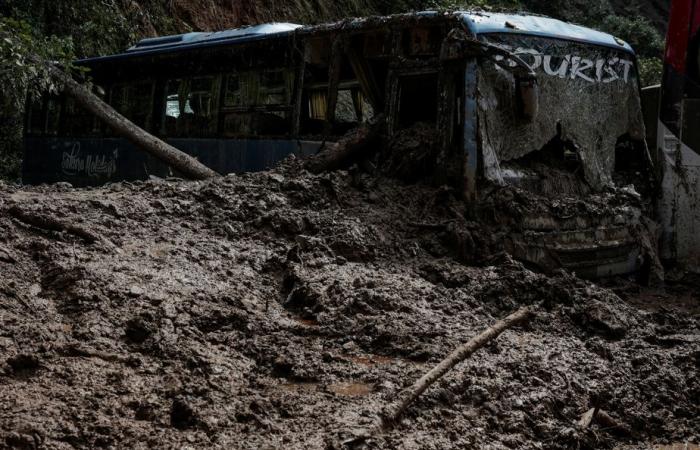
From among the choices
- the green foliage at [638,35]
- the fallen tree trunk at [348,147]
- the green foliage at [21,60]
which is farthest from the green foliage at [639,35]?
the green foliage at [21,60]

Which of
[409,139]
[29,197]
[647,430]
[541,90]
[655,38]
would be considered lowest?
[647,430]

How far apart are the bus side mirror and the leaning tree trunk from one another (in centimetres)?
379

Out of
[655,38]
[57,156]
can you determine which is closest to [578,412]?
[57,156]

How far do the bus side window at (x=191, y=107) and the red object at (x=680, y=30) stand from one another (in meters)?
5.40

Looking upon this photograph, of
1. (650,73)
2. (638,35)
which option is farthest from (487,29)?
(638,35)

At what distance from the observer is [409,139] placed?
8.09 metres

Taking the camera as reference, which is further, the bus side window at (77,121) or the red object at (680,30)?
the bus side window at (77,121)

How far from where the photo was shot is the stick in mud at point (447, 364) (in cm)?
374

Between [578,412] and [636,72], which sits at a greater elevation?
[636,72]

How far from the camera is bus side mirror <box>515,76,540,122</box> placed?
7559 mm

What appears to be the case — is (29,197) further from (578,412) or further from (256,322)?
(578,412)

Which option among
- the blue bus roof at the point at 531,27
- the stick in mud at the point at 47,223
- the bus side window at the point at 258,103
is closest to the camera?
the stick in mud at the point at 47,223

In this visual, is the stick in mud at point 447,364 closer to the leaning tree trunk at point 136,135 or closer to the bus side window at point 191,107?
the leaning tree trunk at point 136,135

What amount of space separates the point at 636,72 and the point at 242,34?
4.80 m
